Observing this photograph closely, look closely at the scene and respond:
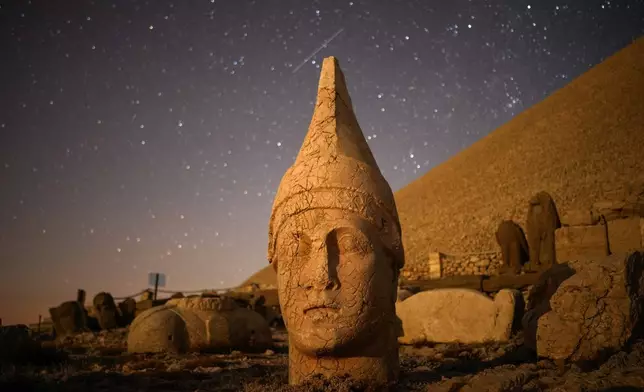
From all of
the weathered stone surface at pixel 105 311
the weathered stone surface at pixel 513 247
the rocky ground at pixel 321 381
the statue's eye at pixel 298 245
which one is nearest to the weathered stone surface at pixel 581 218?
the weathered stone surface at pixel 513 247

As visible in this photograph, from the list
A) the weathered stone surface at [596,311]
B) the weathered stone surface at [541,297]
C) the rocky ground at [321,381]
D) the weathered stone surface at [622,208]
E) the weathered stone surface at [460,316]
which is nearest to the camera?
the rocky ground at [321,381]

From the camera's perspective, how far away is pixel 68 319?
14.2 metres

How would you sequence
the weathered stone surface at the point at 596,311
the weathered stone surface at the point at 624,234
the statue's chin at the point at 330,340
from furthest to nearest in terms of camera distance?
1. the weathered stone surface at the point at 624,234
2. the weathered stone surface at the point at 596,311
3. the statue's chin at the point at 330,340

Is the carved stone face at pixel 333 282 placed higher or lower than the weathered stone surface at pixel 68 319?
higher

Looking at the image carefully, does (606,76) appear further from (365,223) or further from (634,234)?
(365,223)

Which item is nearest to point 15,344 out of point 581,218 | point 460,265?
point 581,218

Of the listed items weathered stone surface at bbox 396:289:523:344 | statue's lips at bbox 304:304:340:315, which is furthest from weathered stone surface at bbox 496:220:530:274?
statue's lips at bbox 304:304:340:315

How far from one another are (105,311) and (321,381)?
39.1ft

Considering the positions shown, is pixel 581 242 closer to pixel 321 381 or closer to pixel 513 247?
pixel 513 247

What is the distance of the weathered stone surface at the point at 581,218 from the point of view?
37.5ft

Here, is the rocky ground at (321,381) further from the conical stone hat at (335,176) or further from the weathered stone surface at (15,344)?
the conical stone hat at (335,176)

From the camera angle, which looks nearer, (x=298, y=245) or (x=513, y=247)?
(x=298, y=245)

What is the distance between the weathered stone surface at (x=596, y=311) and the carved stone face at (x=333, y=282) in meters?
2.04

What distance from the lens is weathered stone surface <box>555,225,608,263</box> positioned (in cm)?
1113
